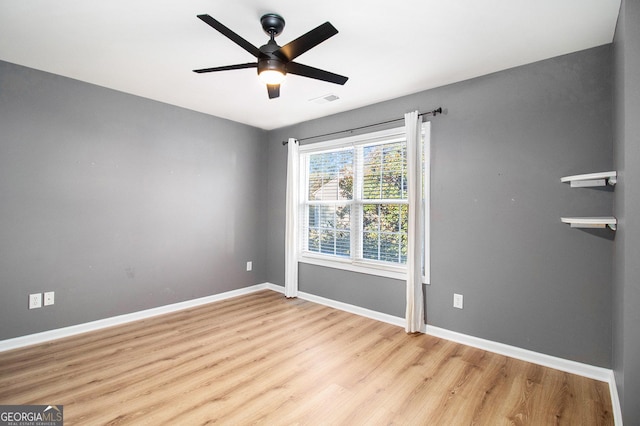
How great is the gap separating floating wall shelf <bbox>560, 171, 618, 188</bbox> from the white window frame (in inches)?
48.3

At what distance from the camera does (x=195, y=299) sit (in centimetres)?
396

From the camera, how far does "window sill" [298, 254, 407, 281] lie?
336 centimetres

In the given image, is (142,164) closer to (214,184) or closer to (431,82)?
(214,184)

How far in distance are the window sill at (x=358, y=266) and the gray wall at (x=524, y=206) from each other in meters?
0.23

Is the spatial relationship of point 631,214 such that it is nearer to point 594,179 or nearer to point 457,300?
point 594,179

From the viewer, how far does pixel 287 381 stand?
223 cm

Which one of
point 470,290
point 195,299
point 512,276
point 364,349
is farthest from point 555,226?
point 195,299

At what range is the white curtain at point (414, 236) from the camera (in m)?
3.08

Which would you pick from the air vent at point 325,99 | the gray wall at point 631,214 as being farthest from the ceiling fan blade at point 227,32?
the gray wall at point 631,214

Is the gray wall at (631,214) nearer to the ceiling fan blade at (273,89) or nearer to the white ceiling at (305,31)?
the white ceiling at (305,31)

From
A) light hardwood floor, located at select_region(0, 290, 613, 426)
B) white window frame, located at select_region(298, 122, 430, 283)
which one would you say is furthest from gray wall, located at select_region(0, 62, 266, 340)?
white window frame, located at select_region(298, 122, 430, 283)

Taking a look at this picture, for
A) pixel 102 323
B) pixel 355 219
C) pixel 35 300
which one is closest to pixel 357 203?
pixel 355 219

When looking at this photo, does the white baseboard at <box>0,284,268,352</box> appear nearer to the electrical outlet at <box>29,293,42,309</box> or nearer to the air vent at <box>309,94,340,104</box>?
the electrical outlet at <box>29,293,42,309</box>

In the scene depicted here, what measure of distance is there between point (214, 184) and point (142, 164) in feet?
3.07
